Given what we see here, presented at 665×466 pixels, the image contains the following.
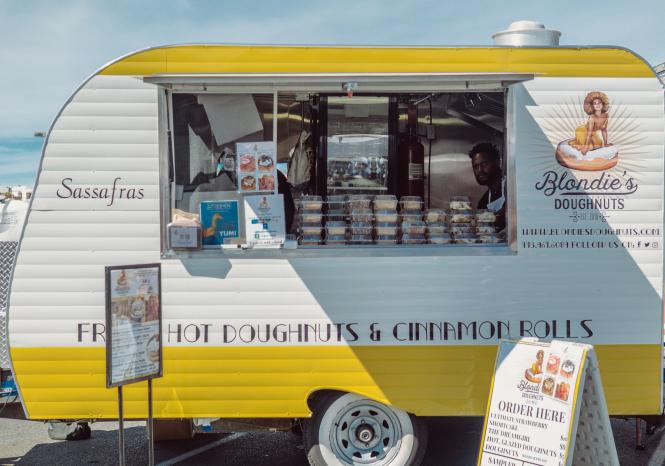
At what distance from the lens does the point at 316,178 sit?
5926mm

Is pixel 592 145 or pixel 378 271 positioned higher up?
pixel 592 145

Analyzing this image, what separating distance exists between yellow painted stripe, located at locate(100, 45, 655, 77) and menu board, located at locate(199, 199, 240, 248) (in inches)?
37.2

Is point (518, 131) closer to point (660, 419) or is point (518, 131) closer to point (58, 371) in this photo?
point (660, 419)

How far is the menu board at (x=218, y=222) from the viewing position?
4.69 m

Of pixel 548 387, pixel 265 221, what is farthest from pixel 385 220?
pixel 548 387

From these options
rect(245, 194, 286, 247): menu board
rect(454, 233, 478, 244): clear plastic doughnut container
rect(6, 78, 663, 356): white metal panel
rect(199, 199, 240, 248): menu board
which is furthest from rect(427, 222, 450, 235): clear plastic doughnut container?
rect(199, 199, 240, 248): menu board

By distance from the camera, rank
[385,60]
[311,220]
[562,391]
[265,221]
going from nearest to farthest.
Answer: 1. [562,391]
2. [385,60]
3. [265,221]
4. [311,220]

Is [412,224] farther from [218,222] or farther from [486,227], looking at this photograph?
[218,222]

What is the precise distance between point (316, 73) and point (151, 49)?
1.14 metres

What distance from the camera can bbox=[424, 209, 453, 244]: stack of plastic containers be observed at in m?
4.80

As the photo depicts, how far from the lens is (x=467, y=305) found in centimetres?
451

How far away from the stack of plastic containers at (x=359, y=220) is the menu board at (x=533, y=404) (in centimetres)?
127

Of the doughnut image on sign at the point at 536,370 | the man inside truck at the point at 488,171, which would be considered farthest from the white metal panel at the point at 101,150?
the doughnut image on sign at the point at 536,370

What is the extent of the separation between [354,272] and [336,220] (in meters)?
0.63
